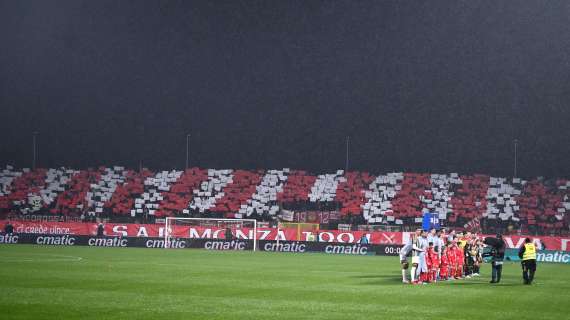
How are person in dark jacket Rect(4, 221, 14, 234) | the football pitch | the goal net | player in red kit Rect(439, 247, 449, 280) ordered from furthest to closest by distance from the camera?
the goal net → person in dark jacket Rect(4, 221, 14, 234) → player in red kit Rect(439, 247, 449, 280) → the football pitch

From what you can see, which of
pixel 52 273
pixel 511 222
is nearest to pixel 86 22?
pixel 511 222

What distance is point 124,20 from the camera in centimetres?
8375

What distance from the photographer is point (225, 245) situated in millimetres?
64688

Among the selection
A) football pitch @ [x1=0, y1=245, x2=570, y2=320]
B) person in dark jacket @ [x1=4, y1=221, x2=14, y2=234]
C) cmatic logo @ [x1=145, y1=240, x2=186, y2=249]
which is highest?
person in dark jacket @ [x1=4, y1=221, x2=14, y2=234]

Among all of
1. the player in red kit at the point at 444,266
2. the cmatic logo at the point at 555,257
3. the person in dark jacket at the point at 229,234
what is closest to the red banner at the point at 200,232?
the person in dark jacket at the point at 229,234

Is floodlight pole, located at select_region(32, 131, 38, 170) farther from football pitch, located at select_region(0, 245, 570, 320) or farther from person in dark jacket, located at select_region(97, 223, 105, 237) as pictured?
football pitch, located at select_region(0, 245, 570, 320)

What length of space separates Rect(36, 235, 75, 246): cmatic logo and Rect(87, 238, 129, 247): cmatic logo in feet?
5.07

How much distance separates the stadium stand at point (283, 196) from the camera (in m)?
72.4

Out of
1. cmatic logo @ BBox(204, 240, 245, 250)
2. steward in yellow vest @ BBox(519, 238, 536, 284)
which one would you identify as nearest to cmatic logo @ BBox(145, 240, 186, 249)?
cmatic logo @ BBox(204, 240, 245, 250)

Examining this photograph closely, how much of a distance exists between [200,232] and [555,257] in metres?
27.7

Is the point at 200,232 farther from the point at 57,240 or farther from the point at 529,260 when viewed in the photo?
the point at 529,260

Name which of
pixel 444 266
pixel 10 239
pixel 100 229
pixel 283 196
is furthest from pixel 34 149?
pixel 444 266

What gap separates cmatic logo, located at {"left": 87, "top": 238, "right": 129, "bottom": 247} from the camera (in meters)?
64.9

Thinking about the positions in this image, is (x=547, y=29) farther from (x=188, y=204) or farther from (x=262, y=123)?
(x=188, y=204)
